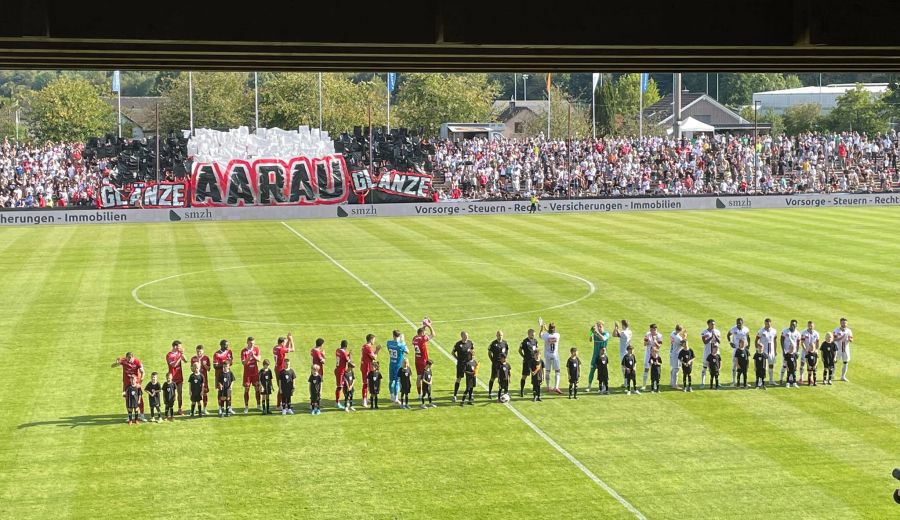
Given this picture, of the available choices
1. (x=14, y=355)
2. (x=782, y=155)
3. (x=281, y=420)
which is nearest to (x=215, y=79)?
(x=782, y=155)

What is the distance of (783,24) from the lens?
1500 cm

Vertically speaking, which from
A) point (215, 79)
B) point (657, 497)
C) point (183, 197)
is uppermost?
point (215, 79)

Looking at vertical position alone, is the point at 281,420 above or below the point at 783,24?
below

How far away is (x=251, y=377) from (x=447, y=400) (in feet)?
13.5

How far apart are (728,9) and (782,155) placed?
6703 cm

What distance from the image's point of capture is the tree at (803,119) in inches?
5089

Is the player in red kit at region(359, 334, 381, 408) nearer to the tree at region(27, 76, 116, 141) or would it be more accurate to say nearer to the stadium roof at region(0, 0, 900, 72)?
the stadium roof at region(0, 0, 900, 72)

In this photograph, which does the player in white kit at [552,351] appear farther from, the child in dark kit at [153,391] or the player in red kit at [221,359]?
the child in dark kit at [153,391]

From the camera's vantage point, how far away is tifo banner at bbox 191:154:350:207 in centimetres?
6875

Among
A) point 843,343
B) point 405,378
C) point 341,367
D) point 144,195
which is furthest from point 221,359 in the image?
point 144,195

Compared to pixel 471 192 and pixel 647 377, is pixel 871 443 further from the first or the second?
pixel 471 192

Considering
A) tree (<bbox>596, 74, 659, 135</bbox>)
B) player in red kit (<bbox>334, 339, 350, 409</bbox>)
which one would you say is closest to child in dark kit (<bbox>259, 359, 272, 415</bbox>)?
player in red kit (<bbox>334, 339, 350, 409</bbox>)

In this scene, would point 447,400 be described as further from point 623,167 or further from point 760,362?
point 623,167

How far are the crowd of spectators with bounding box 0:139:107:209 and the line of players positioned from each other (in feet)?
147
